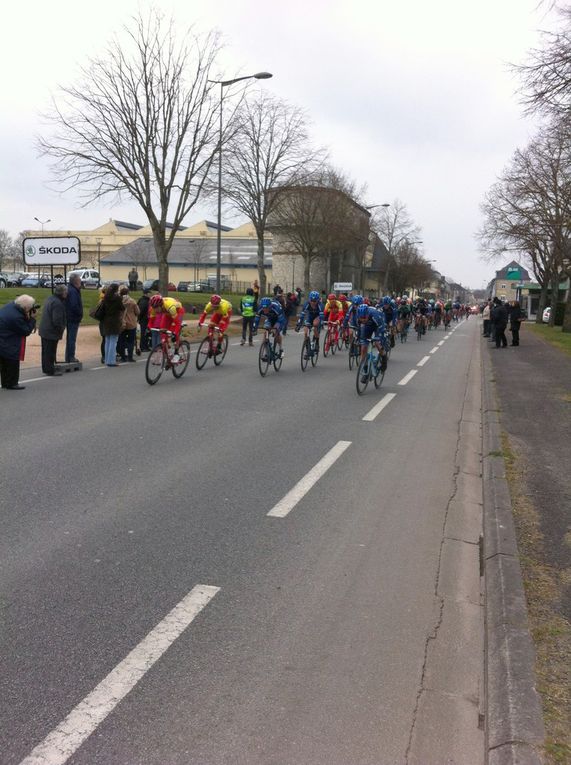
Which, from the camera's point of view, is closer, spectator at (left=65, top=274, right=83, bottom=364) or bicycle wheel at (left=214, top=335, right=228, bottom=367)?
spectator at (left=65, top=274, right=83, bottom=364)

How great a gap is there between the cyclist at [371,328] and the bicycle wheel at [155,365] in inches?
143

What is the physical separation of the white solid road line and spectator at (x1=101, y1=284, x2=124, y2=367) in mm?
11202

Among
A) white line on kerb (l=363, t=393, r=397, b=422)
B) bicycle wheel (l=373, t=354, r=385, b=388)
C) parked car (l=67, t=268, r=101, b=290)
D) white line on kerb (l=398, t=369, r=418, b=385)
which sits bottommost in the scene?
white line on kerb (l=363, t=393, r=397, b=422)

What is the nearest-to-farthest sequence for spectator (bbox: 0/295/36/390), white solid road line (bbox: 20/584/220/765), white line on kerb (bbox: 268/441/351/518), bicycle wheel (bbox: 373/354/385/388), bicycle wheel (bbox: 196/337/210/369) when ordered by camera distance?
1. white solid road line (bbox: 20/584/220/765)
2. white line on kerb (bbox: 268/441/351/518)
3. spectator (bbox: 0/295/36/390)
4. bicycle wheel (bbox: 373/354/385/388)
5. bicycle wheel (bbox: 196/337/210/369)

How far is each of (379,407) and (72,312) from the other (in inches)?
276

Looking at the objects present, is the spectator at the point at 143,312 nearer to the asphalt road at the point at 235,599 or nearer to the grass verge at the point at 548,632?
the asphalt road at the point at 235,599

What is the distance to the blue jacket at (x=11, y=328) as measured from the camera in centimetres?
1062

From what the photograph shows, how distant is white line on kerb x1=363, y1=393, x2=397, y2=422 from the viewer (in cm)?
967

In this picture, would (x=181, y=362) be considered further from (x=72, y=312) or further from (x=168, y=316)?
(x=72, y=312)

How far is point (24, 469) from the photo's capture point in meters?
6.27

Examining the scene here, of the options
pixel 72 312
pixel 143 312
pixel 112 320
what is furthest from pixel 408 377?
pixel 72 312

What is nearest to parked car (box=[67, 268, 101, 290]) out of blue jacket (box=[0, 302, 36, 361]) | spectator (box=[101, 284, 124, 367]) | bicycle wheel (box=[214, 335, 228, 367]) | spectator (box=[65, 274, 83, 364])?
bicycle wheel (box=[214, 335, 228, 367])

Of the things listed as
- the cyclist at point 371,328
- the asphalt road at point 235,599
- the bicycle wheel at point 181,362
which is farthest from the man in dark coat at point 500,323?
the asphalt road at point 235,599

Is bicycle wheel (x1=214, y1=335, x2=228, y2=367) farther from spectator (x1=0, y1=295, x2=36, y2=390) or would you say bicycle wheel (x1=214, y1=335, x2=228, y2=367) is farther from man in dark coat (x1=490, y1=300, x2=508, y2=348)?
man in dark coat (x1=490, y1=300, x2=508, y2=348)
